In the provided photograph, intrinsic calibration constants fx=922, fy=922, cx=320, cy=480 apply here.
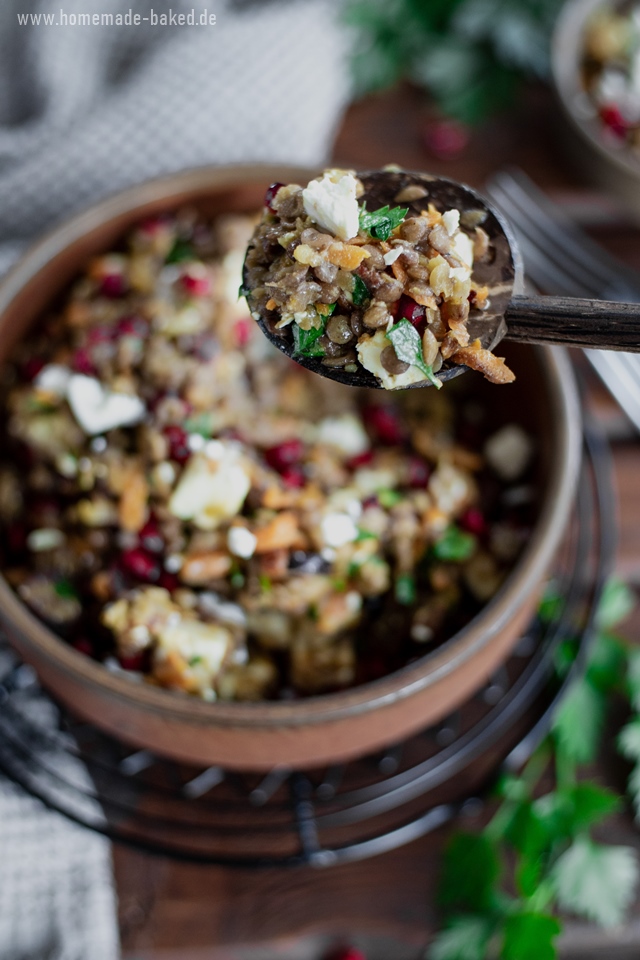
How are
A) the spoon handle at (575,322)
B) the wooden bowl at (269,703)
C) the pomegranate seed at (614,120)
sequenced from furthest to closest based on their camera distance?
the pomegranate seed at (614,120)
the wooden bowl at (269,703)
the spoon handle at (575,322)

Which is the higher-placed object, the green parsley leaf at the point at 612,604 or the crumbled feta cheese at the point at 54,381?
the crumbled feta cheese at the point at 54,381

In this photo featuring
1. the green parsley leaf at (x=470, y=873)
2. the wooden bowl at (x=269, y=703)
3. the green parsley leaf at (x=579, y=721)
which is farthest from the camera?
the green parsley leaf at (x=579, y=721)

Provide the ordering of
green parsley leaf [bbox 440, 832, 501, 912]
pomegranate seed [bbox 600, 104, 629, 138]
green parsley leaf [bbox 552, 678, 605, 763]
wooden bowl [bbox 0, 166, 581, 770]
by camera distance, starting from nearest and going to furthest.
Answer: wooden bowl [bbox 0, 166, 581, 770] → green parsley leaf [bbox 440, 832, 501, 912] → green parsley leaf [bbox 552, 678, 605, 763] → pomegranate seed [bbox 600, 104, 629, 138]

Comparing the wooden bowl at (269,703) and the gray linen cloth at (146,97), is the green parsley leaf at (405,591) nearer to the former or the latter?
the wooden bowl at (269,703)

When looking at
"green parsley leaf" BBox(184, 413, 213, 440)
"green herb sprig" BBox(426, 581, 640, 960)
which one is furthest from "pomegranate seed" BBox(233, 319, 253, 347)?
"green herb sprig" BBox(426, 581, 640, 960)

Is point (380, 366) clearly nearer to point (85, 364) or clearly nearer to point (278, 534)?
point (278, 534)

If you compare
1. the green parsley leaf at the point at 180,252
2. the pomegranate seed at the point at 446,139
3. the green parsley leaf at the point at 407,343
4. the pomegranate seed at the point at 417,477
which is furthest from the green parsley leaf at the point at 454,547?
the pomegranate seed at the point at 446,139

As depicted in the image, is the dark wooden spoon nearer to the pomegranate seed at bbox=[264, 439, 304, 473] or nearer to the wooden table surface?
the pomegranate seed at bbox=[264, 439, 304, 473]

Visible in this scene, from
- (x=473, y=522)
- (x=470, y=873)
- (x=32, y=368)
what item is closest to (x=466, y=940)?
(x=470, y=873)
